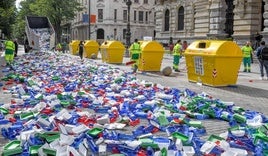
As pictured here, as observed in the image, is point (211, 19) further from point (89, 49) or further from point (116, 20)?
point (116, 20)

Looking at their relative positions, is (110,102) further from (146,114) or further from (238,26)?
(238,26)

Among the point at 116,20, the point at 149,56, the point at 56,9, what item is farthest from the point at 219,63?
the point at 116,20

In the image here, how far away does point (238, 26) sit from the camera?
34.8m

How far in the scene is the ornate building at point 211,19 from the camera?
3341 centimetres

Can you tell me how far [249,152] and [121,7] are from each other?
83.7 meters

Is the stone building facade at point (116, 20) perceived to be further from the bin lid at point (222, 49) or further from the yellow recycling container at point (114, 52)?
the bin lid at point (222, 49)

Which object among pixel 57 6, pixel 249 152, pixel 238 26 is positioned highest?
pixel 57 6

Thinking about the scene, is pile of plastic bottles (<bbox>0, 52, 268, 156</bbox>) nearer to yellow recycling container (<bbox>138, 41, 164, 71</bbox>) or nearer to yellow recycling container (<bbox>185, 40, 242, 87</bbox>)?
yellow recycling container (<bbox>185, 40, 242, 87</bbox>)

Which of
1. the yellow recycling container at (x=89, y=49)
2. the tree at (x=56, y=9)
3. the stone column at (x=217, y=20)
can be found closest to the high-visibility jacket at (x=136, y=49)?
the yellow recycling container at (x=89, y=49)

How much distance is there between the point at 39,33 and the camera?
133 feet

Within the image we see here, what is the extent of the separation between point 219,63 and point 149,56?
6.67 meters

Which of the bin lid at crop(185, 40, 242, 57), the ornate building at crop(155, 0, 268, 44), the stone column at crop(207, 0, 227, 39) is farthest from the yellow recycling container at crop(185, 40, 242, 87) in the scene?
the stone column at crop(207, 0, 227, 39)

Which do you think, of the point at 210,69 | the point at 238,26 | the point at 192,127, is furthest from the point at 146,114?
the point at 238,26

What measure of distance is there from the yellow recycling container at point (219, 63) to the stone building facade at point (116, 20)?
6874 centimetres
